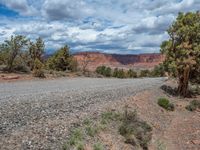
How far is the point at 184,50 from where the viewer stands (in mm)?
29516

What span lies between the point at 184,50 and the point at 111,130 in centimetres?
1599

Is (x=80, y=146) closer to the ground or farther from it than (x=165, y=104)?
farther from it

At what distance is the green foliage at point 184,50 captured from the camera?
97.7 ft

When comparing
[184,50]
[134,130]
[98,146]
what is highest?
[184,50]

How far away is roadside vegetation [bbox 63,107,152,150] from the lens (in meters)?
12.7

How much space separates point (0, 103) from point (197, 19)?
20925 millimetres

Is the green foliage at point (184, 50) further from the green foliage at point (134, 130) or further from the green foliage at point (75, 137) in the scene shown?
the green foliage at point (75, 137)

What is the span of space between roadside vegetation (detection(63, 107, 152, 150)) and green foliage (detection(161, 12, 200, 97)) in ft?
38.4

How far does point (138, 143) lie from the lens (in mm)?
15578

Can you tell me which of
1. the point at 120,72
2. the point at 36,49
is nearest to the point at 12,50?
the point at 36,49

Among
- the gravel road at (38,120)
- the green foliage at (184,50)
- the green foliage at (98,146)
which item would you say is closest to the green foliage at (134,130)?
the gravel road at (38,120)

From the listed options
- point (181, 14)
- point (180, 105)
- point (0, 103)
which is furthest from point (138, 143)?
point (181, 14)

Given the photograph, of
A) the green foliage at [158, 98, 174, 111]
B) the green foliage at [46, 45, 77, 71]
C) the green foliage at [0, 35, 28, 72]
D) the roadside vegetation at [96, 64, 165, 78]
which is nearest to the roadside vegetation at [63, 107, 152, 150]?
the green foliage at [158, 98, 174, 111]

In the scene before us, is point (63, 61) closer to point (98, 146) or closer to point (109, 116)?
point (109, 116)
